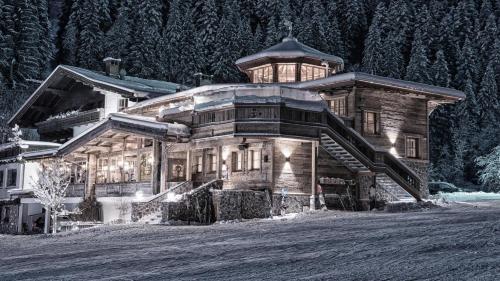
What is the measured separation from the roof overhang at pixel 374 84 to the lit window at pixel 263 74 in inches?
201

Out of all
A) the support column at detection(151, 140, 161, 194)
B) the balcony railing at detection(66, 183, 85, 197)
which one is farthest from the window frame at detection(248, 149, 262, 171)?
the balcony railing at detection(66, 183, 85, 197)

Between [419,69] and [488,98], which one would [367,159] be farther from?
[488,98]

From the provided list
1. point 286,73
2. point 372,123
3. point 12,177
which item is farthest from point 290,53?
point 12,177

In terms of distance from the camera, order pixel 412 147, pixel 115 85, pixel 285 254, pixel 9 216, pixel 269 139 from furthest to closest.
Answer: pixel 9 216
pixel 115 85
pixel 412 147
pixel 269 139
pixel 285 254

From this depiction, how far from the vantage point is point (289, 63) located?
132 ft

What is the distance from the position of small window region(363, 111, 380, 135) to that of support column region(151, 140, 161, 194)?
11155mm

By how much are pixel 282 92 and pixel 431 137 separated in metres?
50.5

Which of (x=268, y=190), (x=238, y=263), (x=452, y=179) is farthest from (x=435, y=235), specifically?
(x=452, y=179)

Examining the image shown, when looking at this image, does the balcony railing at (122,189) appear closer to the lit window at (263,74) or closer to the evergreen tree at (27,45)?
the lit window at (263,74)

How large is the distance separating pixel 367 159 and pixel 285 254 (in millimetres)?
18312

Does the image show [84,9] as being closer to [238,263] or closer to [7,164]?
[7,164]

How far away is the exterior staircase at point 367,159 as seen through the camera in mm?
30750

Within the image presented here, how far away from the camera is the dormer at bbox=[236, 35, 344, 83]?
39781 millimetres

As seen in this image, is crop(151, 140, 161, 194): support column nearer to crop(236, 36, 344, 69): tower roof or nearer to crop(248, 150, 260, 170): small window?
crop(248, 150, 260, 170): small window
